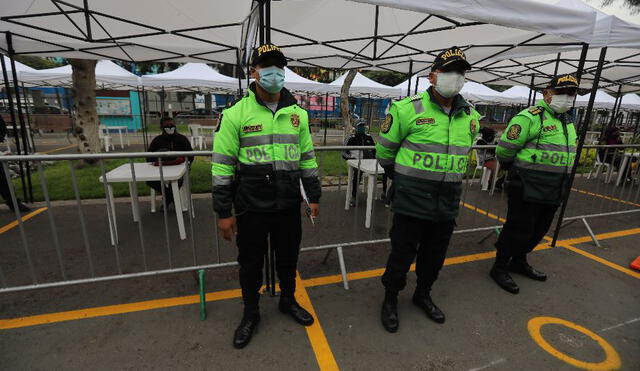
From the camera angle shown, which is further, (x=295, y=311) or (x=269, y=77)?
(x=295, y=311)

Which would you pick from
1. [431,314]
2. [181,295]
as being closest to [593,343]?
[431,314]

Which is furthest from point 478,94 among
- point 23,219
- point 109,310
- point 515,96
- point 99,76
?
point 23,219

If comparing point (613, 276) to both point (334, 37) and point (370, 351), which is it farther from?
point (334, 37)

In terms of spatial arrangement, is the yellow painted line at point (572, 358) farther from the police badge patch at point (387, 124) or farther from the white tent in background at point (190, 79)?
the white tent in background at point (190, 79)

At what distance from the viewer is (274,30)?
208 inches

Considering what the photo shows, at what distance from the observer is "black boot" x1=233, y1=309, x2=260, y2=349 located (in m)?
2.39

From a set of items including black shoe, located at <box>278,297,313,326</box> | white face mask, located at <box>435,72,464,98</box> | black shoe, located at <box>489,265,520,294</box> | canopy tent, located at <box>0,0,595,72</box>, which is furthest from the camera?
canopy tent, located at <box>0,0,595,72</box>

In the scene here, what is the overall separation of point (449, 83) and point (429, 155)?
53 centimetres

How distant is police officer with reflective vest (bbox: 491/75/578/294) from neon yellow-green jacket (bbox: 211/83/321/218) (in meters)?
2.15

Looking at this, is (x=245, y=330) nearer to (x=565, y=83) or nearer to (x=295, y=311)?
(x=295, y=311)

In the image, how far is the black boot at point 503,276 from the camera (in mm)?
3225

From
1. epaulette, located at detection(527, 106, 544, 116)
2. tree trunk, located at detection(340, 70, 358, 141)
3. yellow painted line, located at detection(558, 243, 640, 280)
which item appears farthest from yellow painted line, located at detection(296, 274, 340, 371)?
tree trunk, located at detection(340, 70, 358, 141)

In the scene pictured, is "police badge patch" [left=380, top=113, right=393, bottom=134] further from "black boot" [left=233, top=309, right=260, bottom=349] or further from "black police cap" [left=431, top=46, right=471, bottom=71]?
"black boot" [left=233, top=309, right=260, bottom=349]

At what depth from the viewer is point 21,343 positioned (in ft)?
7.84
